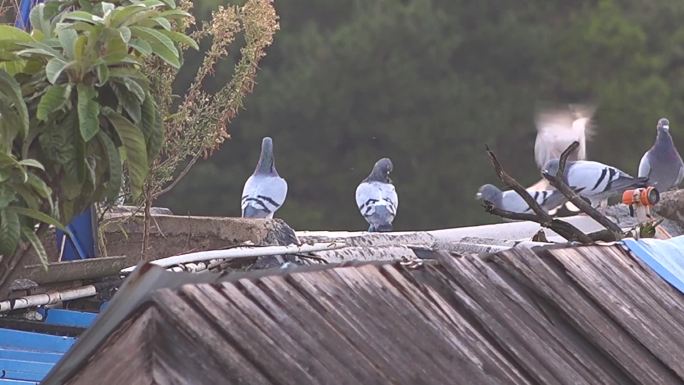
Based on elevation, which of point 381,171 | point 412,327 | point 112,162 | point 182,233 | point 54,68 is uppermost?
point 381,171

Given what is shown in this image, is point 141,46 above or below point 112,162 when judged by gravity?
above

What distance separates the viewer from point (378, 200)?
8.78 metres

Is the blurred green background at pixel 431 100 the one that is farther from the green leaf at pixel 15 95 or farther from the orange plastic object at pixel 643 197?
the green leaf at pixel 15 95

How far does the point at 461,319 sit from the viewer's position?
7.63ft

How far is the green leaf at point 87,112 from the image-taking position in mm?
2881

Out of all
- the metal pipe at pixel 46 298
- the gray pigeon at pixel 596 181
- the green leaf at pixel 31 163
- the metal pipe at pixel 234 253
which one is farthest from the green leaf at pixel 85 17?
the gray pigeon at pixel 596 181

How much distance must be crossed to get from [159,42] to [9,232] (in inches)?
21.6

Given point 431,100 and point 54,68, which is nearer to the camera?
point 54,68

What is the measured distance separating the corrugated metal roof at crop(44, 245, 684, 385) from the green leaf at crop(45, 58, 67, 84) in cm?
96

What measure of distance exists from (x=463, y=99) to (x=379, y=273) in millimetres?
15857

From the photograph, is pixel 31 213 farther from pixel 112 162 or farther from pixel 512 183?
pixel 512 183

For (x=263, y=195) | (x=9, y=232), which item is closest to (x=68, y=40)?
(x=9, y=232)

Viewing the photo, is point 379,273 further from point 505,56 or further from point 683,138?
point 505,56

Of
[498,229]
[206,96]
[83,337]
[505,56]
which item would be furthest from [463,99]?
[83,337]
